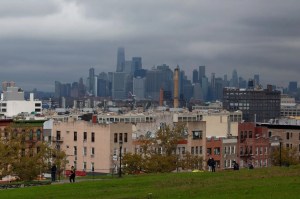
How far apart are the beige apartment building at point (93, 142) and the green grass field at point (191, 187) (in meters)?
54.0

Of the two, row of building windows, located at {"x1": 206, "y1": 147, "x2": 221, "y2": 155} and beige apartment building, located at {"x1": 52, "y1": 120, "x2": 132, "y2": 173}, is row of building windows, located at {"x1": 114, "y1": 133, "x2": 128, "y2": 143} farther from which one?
row of building windows, located at {"x1": 206, "y1": 147, "x2": 221, "y2": 155}

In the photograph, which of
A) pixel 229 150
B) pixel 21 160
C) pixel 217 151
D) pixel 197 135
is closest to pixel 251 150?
pixel 229 150

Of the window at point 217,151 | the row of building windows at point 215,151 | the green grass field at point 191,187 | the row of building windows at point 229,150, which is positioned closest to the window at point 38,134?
the row of building windows at point 215,151

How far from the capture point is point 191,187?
53.7 m

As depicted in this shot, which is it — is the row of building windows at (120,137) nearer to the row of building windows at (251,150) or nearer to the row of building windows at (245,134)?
the row of building windows at (251,150)

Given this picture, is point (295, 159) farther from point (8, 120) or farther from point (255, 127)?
point (8, 120)

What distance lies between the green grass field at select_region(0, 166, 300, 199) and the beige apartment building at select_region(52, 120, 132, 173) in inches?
2125

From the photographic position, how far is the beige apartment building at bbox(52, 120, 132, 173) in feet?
386

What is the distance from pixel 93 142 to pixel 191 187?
66773 millimetres

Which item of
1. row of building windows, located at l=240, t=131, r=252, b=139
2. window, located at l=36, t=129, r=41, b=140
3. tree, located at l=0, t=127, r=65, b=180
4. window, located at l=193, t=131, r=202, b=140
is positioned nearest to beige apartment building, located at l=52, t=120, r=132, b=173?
window, located at l=36, t=129, r=41, b=140

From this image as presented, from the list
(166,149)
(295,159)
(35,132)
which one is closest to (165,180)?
(166,149)

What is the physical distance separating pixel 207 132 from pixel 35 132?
1413 inches

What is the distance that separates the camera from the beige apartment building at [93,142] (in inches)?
4633

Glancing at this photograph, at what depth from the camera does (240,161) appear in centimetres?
13375
